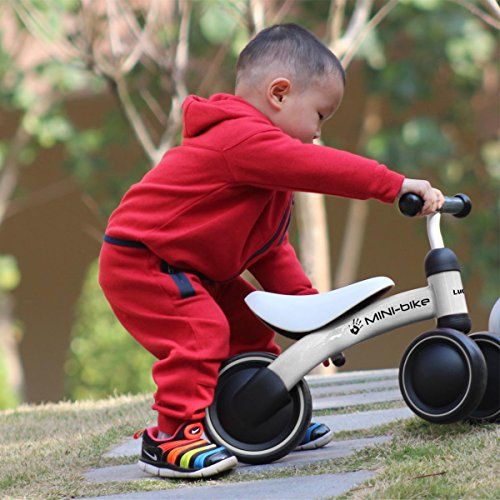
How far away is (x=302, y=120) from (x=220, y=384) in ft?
2.64

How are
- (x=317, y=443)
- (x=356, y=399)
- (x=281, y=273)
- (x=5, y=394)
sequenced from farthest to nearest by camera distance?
1. (x=5, y=394)
2. (x=356, y=399)
3. (x=281, y=273)
4. (x=317, y=443)

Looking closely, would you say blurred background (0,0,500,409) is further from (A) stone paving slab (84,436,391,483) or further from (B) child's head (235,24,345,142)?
(A) stone paving slab (84,436,391,483)

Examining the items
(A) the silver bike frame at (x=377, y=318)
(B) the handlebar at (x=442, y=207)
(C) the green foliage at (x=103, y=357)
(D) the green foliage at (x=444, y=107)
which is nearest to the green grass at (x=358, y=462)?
(A) the silver bike frame at (x=377, y=318)

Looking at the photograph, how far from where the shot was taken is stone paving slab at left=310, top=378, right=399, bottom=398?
4.42 m

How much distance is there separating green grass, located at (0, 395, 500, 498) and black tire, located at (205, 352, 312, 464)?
100 mm

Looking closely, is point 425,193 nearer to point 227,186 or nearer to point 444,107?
point 227,186

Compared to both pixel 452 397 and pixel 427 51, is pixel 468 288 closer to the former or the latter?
pixel 427 51

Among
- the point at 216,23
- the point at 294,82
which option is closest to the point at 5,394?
the point at 216,23

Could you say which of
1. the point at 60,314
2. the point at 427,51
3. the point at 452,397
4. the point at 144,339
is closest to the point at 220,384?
the point at 144,339

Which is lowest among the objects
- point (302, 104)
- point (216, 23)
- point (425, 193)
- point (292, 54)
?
point (425, 193)

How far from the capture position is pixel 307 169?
108 inches

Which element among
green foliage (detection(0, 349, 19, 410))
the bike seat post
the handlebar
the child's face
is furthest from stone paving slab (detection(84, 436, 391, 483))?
green foliage (detection(0, 349, 19, 410))

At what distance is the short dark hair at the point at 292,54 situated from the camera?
115 inches

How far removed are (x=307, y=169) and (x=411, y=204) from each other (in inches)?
11.7
